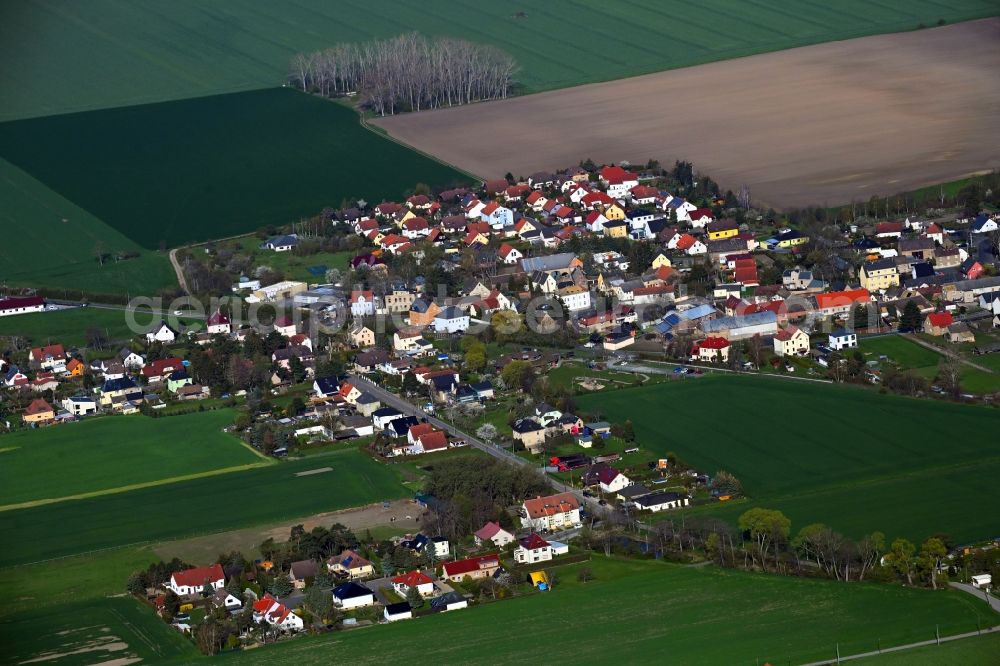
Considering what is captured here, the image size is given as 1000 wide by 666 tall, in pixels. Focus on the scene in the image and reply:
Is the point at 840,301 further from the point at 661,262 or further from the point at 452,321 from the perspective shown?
the point at 452,321

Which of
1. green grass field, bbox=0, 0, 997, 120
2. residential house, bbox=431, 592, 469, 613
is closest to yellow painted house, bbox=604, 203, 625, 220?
green grass field, bbox=0, 0, 997, 120

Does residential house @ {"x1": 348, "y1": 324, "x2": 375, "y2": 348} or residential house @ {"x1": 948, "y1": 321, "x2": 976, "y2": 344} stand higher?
residential house @ {"x1": 348, "y1": 324, "x2": 375, "y2": 348}

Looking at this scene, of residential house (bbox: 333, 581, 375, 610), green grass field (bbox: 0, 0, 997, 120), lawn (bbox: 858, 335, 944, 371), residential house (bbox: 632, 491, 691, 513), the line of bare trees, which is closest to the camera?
residential house (bbox: 333, 581, 375, 610)

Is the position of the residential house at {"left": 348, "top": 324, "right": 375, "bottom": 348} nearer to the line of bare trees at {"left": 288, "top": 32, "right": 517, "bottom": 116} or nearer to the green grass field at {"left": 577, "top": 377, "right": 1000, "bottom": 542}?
the green grass field at {"left": 577, "top": 377, "right": 1000, "bottom": 542}

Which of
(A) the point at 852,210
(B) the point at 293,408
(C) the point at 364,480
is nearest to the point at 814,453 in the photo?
(C) the point at 364,480

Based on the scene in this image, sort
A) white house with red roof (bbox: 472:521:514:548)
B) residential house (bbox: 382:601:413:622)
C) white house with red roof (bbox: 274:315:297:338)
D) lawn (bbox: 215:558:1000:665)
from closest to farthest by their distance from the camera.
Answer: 1. lawn (bbox: 215:558:1000:665)
2. residential house (bbox: 382:601:413:622)
3. white house with red roof (bbox: 472:521:514:548)
4. white house with red roof (bbox: 274:315:297:338)

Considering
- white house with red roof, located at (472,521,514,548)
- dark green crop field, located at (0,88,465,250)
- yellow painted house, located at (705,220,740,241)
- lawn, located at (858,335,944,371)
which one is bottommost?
white house with red roof, located at (472,521,514,548)

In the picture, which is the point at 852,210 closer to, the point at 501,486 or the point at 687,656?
the point at 501,486
